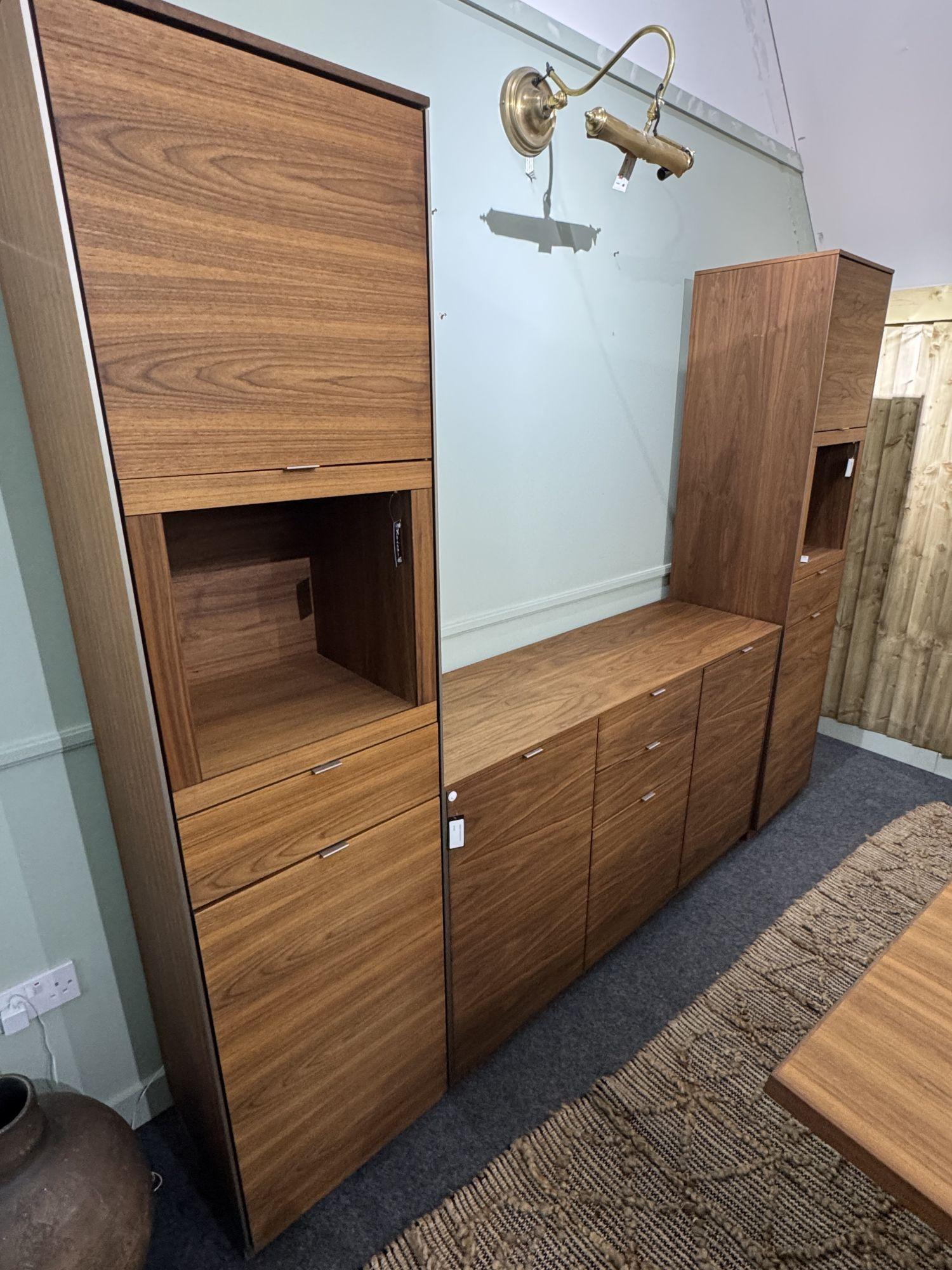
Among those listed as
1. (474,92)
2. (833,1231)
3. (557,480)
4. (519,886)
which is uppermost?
(474,92)

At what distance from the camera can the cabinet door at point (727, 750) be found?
6.84 feet

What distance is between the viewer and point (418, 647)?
121 cm

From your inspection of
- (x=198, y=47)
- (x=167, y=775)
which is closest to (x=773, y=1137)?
(x=167, y=775)

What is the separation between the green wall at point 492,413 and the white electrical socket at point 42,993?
0.02m

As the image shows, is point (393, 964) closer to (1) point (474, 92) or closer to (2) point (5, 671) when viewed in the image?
(2) point (5, 671)

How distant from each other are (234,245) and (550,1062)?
1831 mm

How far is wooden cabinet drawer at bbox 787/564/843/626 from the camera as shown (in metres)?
2.31

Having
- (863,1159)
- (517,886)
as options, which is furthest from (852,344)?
(863,1159)

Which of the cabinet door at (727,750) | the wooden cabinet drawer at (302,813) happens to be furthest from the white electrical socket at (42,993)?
the cabinet door at (727,750)

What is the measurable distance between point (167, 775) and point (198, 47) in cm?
90

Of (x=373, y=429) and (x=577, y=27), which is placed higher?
(x=577, y=27)

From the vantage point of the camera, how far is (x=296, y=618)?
1.45m

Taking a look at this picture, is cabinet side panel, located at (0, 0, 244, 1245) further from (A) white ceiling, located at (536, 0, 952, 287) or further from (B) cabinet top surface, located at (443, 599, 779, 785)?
(A) white ceiling, located at (536, 0, 952, 287)

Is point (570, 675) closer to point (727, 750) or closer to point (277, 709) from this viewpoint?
point (727, 750)
